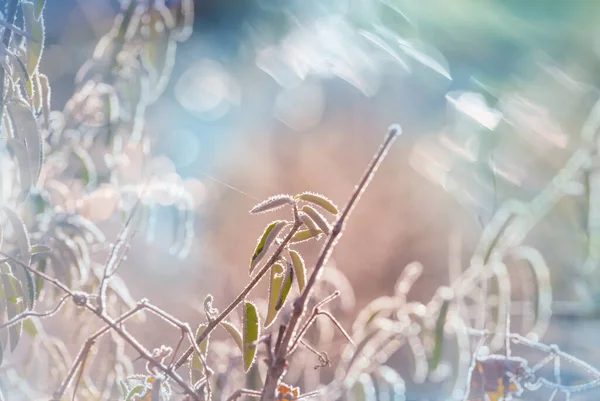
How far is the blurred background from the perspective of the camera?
103cm

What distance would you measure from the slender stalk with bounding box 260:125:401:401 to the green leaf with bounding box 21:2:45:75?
352 millimetres

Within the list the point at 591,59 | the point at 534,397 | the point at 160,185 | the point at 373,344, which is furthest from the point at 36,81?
the point at 591,59

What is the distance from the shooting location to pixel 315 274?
0.29 meters

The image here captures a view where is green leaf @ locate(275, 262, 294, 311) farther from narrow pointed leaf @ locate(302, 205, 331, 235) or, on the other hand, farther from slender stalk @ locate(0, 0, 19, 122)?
slender stalk @ locate(0, 0, 19, 122)

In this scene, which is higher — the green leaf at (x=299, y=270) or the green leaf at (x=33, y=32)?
the green leaf at (x=33, y=32)

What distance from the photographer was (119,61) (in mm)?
797

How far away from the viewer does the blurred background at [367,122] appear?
40.7 inches

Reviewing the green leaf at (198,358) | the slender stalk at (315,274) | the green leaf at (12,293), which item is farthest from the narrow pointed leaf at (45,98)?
the slender stalk at (315,274)

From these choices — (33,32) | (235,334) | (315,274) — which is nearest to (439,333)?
(235,334)

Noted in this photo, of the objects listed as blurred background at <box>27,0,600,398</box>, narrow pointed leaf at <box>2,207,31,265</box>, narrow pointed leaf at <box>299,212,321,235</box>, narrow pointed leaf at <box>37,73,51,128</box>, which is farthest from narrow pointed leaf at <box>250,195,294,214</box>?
blurred background at <box>27,0,600,398</box>

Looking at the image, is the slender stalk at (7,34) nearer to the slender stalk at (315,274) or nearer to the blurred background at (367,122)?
the slender stalk at (315,274)

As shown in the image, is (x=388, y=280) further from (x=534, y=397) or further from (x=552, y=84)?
(x=552, y=84)

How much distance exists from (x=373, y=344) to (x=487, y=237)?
0.18 m

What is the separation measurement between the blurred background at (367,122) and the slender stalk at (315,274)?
70 centimetres
